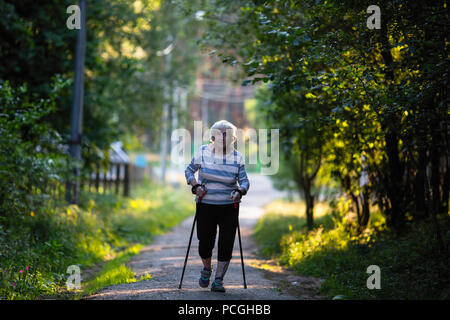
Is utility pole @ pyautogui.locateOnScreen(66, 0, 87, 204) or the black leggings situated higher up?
utility pole @ pyautogui.locateOnScreen(66, 0, 87, 204)

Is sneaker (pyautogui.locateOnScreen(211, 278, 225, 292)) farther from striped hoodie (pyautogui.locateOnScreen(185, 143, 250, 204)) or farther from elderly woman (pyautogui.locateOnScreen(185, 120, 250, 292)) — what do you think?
striped hoodie (pyautogui.locateOnScreen(185, 143, 250, 204))

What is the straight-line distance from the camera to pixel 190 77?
76.9 ft

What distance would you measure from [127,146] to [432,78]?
14581 millimetres

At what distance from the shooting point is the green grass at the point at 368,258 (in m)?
5.91

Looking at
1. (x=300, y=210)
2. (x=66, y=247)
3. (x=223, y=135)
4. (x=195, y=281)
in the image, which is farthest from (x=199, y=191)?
(x=300, y=210)

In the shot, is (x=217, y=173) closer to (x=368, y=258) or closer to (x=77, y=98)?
(x=368, y=258)

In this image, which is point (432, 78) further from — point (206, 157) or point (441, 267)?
point (206, 157)

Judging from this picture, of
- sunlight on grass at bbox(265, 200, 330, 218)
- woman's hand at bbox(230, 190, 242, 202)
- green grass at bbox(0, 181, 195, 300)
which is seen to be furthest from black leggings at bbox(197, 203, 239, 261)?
sunlight on grass at bbox(265, 200, 330, 218)

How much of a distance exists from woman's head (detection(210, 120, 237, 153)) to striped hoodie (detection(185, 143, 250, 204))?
0.38 ft

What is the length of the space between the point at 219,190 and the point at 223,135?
2.17ft

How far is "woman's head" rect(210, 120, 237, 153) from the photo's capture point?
598 centimetres

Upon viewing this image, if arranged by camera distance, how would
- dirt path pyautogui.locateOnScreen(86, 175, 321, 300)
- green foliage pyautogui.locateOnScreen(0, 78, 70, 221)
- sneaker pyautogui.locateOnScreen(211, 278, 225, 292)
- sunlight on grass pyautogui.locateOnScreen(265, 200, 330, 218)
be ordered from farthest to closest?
sunlight on grass pyautogui.locateOnScreen(265, 200, 330, 218) → green foliage pyautogui.locateOnScreen(0, 78, 70, 221) → sneaker pyautogui.locateOnScreen(211, 278, 225, 292) → dirt path pyautogui.locateOnScreen(86, 175, 321, 300)

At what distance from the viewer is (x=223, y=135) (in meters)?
5.99

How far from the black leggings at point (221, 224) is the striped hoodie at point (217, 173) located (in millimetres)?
98
